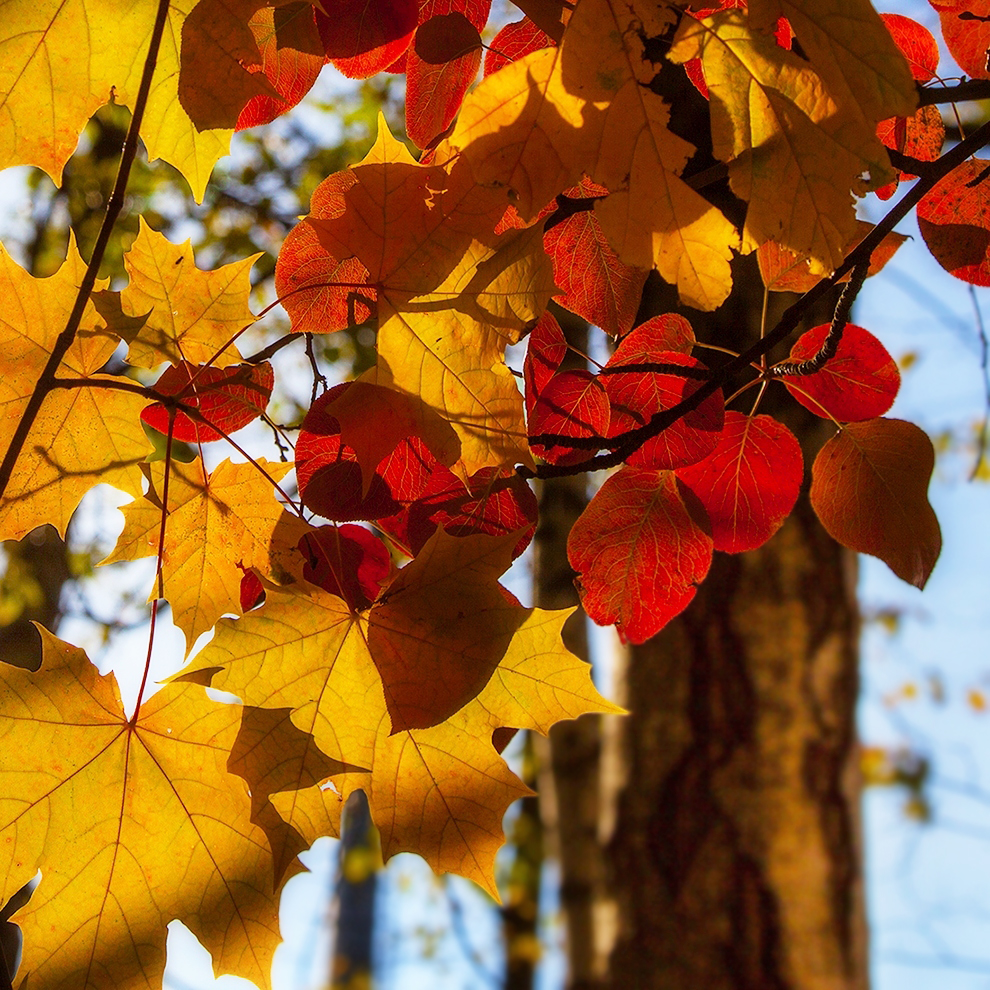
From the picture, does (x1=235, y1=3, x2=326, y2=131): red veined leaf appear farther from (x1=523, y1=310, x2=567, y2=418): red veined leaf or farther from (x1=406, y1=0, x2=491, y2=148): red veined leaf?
(x1=523, y1=310, x2=567, y2=418): red veined leaf

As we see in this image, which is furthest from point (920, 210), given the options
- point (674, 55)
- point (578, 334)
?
point (578, 334)

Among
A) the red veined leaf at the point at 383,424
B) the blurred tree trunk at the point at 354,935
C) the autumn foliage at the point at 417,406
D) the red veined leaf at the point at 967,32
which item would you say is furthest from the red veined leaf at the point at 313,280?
the blurred tree trunk at the point at 354,935

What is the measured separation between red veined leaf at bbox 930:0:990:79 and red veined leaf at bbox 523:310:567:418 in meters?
0.36

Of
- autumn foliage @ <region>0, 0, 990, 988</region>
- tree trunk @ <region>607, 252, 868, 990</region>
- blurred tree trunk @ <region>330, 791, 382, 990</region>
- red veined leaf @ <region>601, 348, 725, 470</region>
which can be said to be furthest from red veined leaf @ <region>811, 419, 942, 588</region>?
blurred tree trunk @ <region>330, 791, 382, 990</region>

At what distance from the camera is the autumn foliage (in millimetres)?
479

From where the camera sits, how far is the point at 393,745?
0.60 meters

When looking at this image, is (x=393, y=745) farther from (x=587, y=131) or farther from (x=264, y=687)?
(x=587, y=131)

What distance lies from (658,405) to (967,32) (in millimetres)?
369

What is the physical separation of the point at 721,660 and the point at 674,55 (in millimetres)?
1787

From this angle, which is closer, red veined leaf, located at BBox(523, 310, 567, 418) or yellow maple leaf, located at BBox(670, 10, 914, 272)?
yellow maple leaf, located at BBox(670, 10, 914, 272)

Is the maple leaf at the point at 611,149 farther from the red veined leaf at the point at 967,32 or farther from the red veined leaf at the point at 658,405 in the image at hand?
the red veined leaf at the point at 967,32

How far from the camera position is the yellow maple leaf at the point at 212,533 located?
2.16 ft

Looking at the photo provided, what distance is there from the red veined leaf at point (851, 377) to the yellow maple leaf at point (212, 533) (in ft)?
1.29

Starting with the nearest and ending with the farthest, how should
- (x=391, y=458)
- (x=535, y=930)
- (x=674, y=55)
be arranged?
(x=674, y=55) < (x=391, y=458) < (x=535, y=930)
